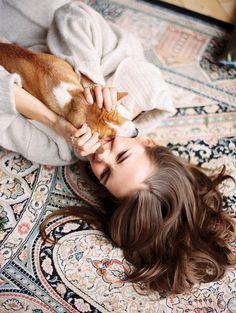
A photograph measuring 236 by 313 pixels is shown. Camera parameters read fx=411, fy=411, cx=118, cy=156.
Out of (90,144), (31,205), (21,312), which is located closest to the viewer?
(90,144)

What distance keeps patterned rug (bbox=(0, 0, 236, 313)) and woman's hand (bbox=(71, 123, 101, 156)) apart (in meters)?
0.31

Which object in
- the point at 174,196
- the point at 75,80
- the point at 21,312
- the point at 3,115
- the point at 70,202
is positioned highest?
the point at 75,80

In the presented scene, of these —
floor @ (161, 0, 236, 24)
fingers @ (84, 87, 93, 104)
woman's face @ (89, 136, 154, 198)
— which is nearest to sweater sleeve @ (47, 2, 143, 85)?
fingers @ (84, 87, 93, 104)

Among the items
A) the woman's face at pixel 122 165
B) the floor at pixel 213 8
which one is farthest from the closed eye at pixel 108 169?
Answer: the floor at pixel 213 8

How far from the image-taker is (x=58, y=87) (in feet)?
3.76

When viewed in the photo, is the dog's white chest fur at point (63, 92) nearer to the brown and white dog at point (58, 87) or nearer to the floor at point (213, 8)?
the brown and white dog at point (58, 87)

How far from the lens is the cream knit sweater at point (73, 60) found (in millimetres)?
1225

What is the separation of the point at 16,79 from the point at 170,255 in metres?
0.66

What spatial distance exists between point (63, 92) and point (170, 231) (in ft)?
1.61

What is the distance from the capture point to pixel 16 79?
1151mm

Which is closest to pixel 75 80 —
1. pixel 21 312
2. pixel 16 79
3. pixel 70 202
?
pixel 16 79

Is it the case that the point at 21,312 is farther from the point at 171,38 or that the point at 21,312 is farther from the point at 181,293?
the point at 171,38

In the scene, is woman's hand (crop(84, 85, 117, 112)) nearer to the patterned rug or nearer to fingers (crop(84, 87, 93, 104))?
fingers (crop(84, 87, 93, 104))

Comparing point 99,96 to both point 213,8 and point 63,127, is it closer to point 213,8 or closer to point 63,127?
point 63,127
